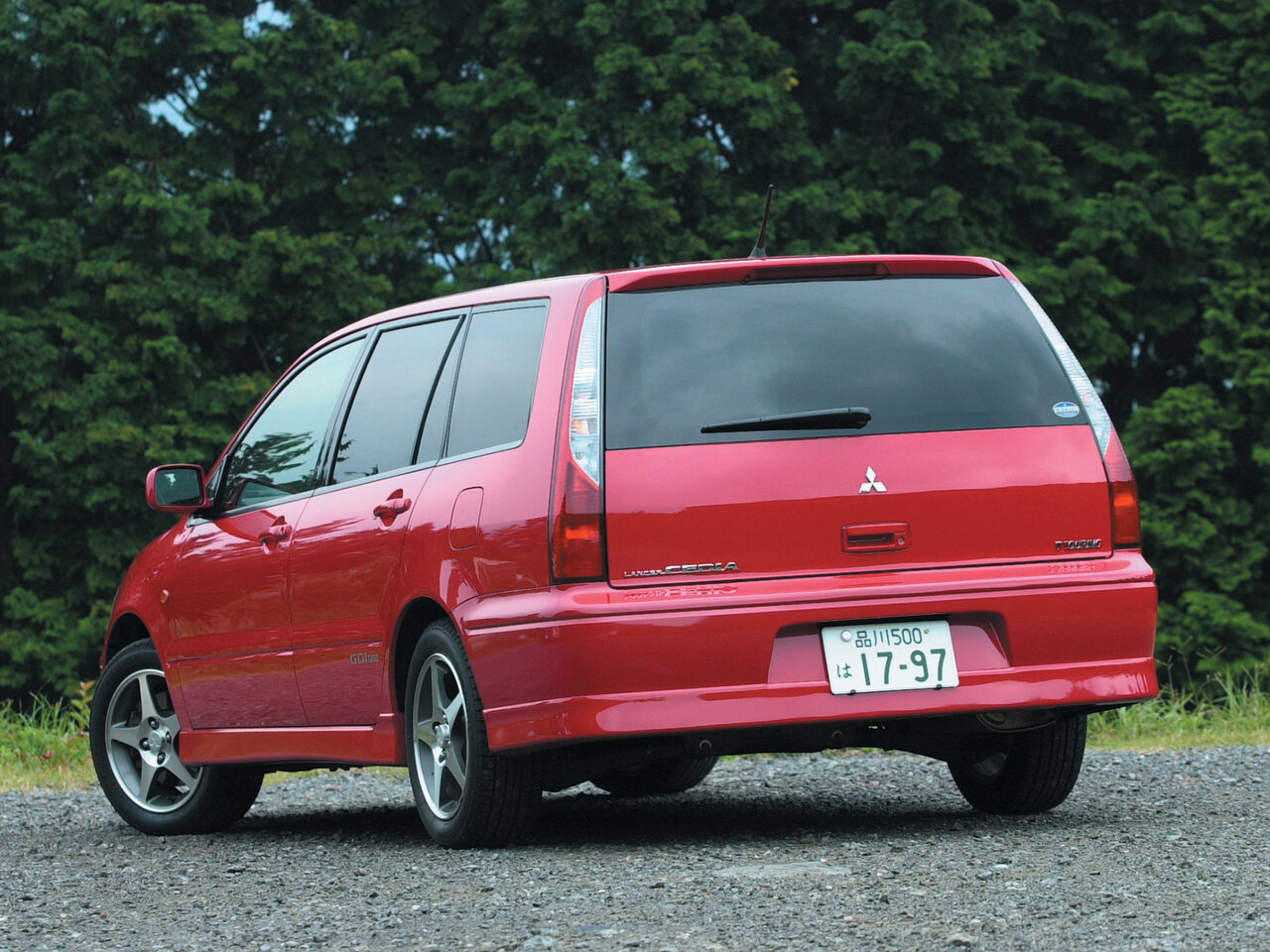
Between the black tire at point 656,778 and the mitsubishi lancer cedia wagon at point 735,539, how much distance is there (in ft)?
6.16

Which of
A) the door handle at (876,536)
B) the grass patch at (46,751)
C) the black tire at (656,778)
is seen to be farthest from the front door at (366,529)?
the grass patch at (46,751)

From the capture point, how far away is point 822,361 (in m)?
5.41

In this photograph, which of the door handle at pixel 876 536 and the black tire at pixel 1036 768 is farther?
the black tire at pixel 1036 768

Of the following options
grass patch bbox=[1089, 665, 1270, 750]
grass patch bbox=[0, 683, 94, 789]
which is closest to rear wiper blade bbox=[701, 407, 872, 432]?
grass patch bbox=[1089, 665, 1270, 750]

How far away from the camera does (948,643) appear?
5.27m

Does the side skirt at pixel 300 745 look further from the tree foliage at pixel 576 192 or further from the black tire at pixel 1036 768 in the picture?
the tree foliage at pixel 576 192

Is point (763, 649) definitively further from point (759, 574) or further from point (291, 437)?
point (291, 437)

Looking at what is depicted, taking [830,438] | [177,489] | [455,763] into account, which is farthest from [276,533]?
[830,438]

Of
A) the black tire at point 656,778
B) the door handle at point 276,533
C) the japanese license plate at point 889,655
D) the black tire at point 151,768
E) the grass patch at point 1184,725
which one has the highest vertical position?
the door handle at point 276,533

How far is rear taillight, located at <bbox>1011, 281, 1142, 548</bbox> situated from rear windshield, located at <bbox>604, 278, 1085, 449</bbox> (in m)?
0.05

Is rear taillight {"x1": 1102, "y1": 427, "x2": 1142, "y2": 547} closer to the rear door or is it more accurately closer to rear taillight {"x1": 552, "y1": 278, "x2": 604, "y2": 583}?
the rear door

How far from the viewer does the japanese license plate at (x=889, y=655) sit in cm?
519

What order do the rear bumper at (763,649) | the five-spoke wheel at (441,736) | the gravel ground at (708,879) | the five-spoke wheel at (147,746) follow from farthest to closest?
the five-spoke wheel at (147,746)
the five-spoke wheel at (441,736)
the rear bumper at (763,649)
the gravel ground at (708,879)

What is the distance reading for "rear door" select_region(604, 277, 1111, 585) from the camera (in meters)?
5.17
